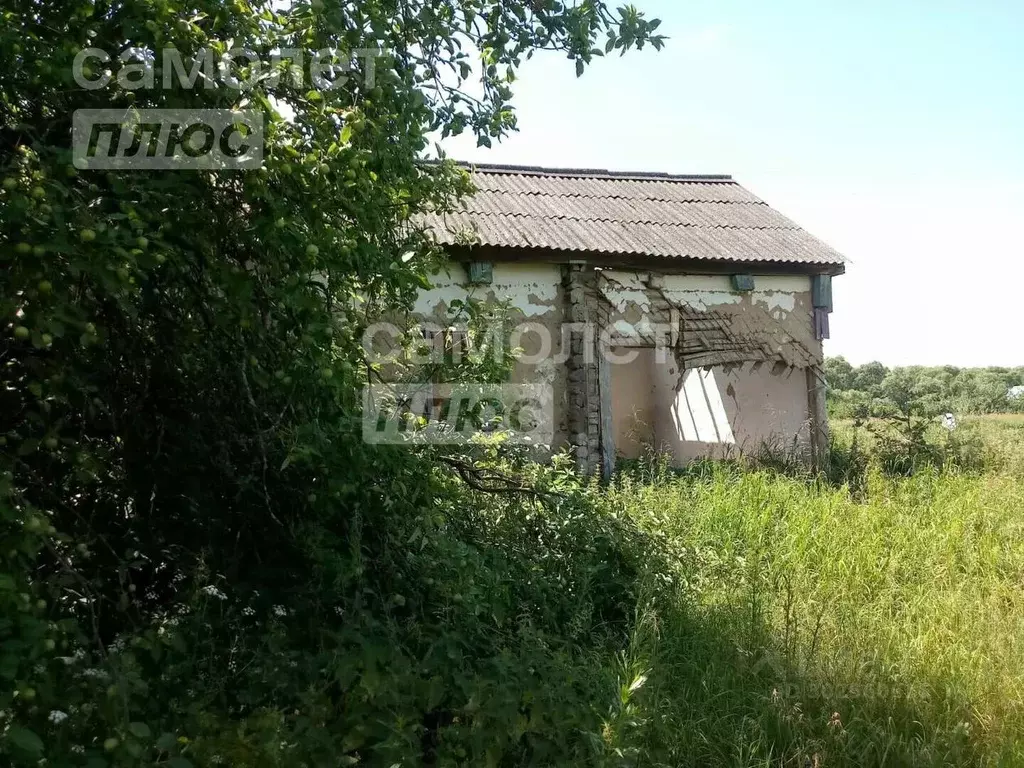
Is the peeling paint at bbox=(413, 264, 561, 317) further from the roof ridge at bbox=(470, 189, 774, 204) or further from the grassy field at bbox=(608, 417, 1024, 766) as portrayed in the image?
the grassy field at bbox=(608, 417, 1024, 766)

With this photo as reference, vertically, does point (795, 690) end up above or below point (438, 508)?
below

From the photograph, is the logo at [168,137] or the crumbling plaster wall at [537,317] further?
the crumbling plaster wall at [537,317]

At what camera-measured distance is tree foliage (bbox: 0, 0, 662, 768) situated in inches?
76.2

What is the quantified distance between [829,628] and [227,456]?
118 inches

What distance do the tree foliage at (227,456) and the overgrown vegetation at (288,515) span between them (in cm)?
1

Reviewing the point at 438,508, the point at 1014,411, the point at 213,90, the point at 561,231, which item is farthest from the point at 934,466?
the point at 1014,411

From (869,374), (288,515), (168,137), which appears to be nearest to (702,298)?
(288,515)

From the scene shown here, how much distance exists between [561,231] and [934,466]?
4285 millimetres

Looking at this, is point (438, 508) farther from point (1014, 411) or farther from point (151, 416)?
point (1014, 411)

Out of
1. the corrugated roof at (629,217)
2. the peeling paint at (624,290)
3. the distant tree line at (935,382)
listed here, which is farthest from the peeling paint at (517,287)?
the distant tree line at (935,382)

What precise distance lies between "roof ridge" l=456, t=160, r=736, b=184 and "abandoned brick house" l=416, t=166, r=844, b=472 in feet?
0.08

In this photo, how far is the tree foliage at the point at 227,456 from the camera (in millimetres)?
1935

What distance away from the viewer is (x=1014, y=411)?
17.5 meters

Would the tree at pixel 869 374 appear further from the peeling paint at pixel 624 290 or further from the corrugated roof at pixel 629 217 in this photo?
the peeling paint at pixel 624 290
